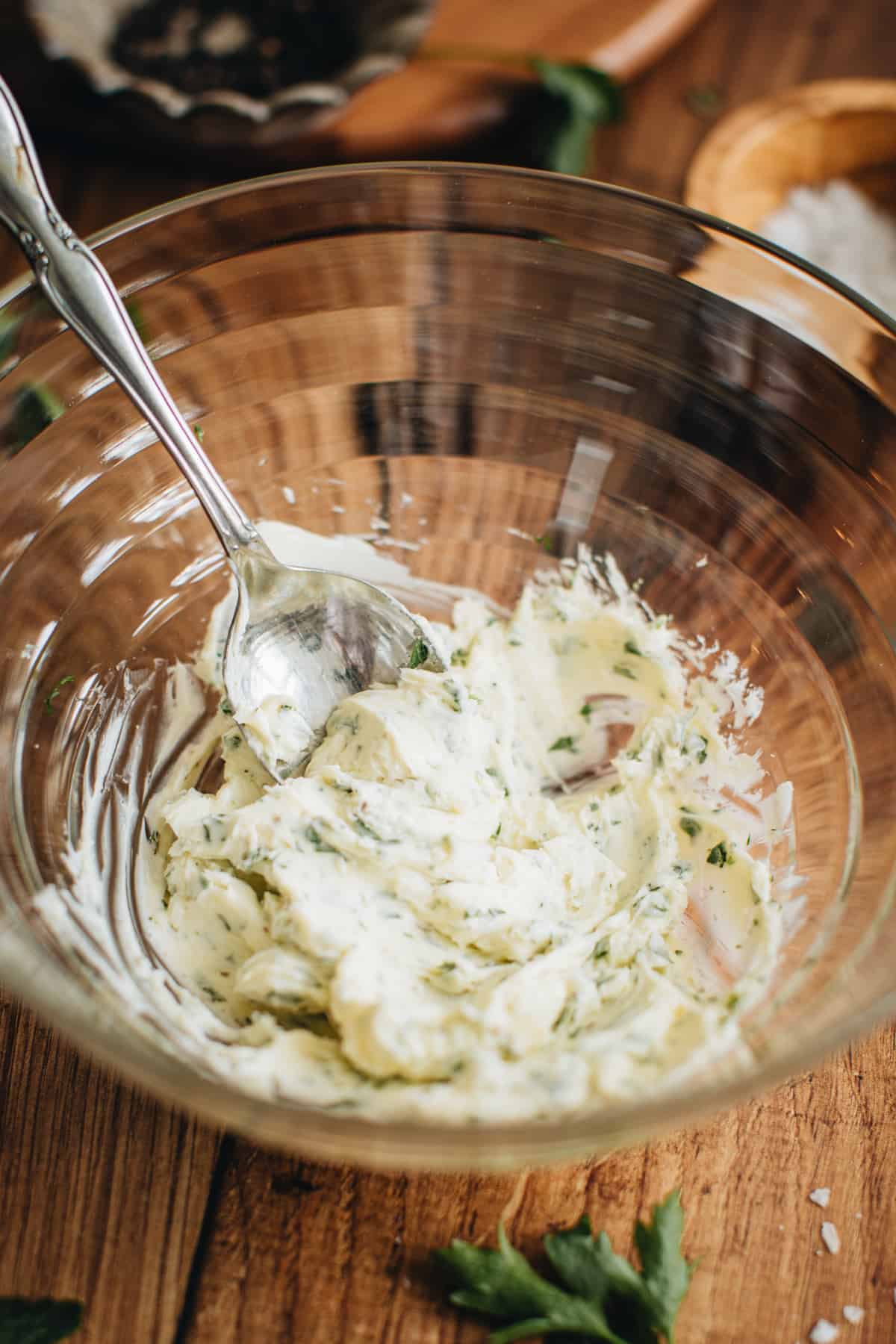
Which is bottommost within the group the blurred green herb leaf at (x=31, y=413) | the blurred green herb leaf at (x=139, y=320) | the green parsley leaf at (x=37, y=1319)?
the green parsley leaf at (x=37, y=1319)

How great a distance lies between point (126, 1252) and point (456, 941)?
0.59 m

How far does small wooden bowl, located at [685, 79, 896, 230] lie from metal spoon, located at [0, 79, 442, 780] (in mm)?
1186

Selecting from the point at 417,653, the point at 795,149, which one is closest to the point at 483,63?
the point at 795,149

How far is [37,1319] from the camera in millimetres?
1520

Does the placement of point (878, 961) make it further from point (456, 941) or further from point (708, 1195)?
point (456, 941)

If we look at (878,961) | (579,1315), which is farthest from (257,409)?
(579,1315)

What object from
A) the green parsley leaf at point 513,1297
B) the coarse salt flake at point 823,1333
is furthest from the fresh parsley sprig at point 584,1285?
the coarse salt flake at point 823,1333

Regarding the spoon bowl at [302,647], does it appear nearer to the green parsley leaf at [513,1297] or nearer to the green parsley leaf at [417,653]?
the green parsley leaf at [417,653]

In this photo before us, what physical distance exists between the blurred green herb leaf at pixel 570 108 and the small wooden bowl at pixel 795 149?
25 cm

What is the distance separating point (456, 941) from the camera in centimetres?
163

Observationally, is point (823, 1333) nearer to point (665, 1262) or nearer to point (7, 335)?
point (665, 1262)

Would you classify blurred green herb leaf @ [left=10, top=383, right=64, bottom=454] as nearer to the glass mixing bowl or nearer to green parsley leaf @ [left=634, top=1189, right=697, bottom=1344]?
the glass mixing bowl

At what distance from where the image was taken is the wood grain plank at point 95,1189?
5.10ft

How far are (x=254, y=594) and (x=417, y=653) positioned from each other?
266 millimetres
